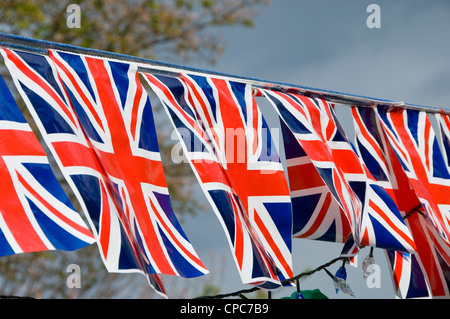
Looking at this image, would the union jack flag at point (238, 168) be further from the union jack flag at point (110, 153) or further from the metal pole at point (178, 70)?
the union jack flag at point (110, 153)

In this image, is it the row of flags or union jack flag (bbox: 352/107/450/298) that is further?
union jack flag (bbox: 352/107/450/298)

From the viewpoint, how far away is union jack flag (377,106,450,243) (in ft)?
15.0

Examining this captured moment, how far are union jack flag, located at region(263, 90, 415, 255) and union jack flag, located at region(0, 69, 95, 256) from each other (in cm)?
172

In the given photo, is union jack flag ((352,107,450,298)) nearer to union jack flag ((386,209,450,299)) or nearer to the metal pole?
union jack flag ((386,209,450,299))

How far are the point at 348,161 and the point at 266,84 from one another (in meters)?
0.76

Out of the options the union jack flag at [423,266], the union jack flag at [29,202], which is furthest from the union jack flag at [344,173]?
the union jack flag at [29,202]

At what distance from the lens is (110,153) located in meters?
2.98

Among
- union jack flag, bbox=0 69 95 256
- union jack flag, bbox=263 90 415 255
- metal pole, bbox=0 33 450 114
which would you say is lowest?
union jack flag, bbox=0 69 95 256

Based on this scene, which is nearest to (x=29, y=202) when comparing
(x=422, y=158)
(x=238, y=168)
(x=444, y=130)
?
(x=238, y=168)

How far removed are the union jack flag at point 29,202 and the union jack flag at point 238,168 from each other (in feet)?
2.90

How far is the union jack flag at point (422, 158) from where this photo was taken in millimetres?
4586

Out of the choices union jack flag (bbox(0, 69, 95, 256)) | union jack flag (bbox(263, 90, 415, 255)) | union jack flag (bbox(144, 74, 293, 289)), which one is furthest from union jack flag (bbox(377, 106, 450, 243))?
union jack flag (bbox(0, 69, 95, 256))

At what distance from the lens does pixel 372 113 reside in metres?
4.70
